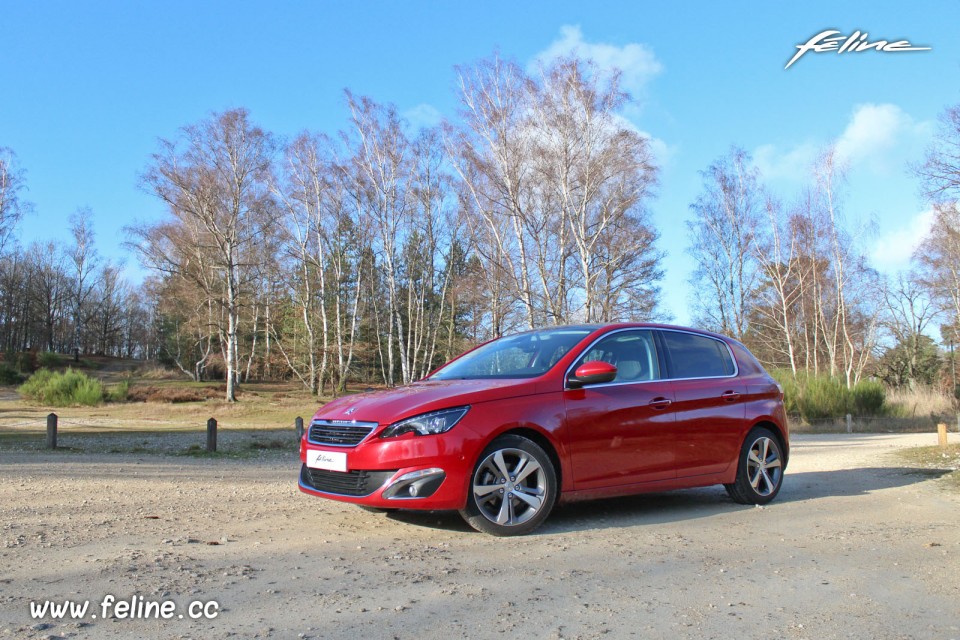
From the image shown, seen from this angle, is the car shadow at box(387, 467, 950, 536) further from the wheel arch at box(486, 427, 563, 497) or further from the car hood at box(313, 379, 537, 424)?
the car hood at box(313, 379, 537, 424)

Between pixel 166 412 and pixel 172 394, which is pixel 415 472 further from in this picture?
pixel 172 394

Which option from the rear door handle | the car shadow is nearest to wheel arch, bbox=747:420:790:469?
the car shadow

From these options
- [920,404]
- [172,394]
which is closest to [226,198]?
[172,394]

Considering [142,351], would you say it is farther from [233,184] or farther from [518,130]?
[518,130]

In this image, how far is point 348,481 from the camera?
5320 mm

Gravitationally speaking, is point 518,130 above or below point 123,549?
above

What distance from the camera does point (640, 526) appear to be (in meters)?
5.84

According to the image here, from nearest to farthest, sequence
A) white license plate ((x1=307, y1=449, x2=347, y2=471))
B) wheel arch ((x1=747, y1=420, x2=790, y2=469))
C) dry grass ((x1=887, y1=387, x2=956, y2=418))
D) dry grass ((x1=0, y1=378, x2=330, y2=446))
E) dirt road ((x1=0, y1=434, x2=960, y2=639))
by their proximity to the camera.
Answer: dirt road ((x1=0, y1=434, x2=960, y2=639)) → white license plate ((x1=307, y1=449, x2=347, y2=471)) → wheel arch ((x1=747, y1=420, x2=790, y2=469)) → dry grass ((x1=0, y1=378, x2=330, y2=446)) → dry grass ((x1=887, y1=387, x2=956, y2=418))

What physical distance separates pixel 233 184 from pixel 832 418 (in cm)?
3167

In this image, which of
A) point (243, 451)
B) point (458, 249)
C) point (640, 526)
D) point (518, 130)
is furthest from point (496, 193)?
point (640, 526)

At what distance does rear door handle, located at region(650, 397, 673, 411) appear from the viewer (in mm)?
6176

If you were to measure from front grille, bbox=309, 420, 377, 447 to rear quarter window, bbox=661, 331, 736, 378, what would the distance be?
9.50 ft

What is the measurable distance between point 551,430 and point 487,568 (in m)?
1.37

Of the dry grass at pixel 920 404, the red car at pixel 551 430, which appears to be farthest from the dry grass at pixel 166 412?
the dry grass at pixel 920 404
